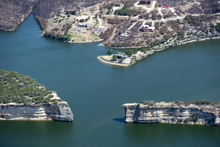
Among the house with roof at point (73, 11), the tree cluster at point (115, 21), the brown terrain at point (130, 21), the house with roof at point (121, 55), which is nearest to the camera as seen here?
the house with roof at point (121, 55)

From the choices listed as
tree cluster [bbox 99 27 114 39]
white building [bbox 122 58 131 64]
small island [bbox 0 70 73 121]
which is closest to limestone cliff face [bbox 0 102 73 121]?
small island [bbox 0 70 73 121]

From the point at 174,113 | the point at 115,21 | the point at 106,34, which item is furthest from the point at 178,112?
the point at 115,21

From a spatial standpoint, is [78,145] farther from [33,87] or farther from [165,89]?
[165,89]

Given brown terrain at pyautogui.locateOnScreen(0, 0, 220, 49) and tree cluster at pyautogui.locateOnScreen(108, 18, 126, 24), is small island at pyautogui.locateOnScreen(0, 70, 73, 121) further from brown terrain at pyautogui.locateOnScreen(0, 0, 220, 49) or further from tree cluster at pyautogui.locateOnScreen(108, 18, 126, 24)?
tree cluster at pyautogui.locateOnScreen(108, 18, 126, 24)

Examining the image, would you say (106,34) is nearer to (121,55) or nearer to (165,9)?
(121,55)

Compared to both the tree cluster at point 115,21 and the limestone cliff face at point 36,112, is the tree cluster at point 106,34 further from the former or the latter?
the limestone cliff face at point 36,112

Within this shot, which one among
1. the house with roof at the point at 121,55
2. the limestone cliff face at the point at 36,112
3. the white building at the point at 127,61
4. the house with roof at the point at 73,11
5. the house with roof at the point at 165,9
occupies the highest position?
the house with roof at the point at 165,9

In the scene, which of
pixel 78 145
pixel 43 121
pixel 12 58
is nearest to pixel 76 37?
pixel 12 58

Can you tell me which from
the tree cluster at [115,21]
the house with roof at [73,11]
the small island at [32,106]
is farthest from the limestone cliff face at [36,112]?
the house with roof at [73,11]
